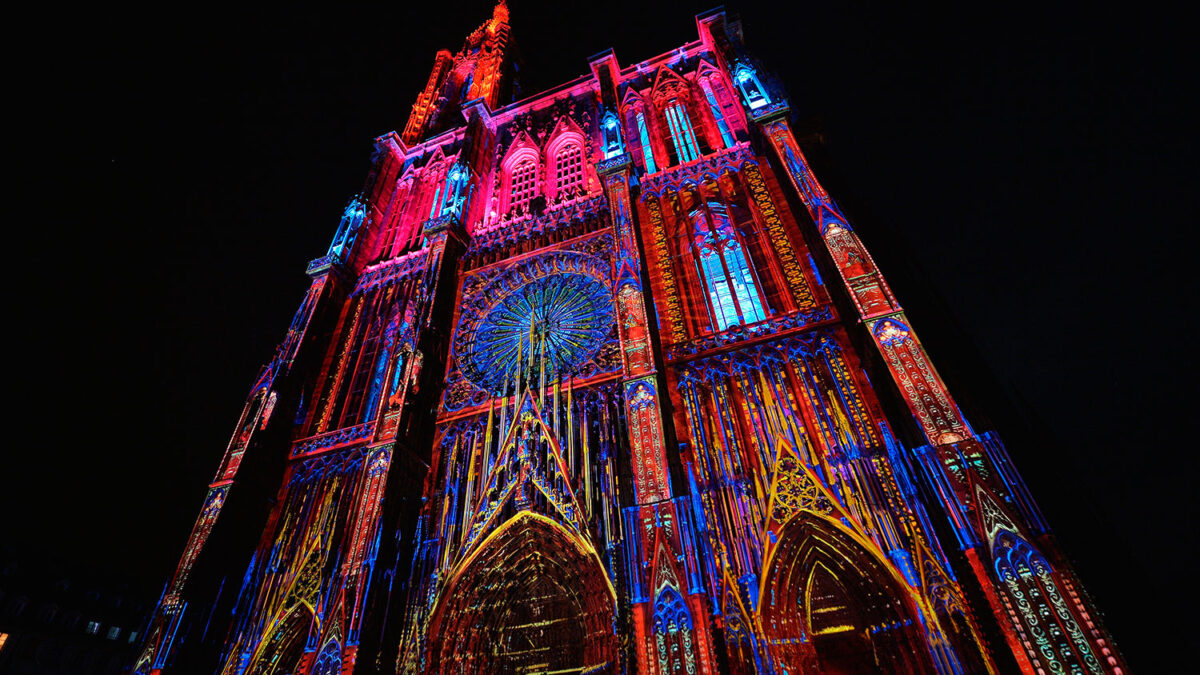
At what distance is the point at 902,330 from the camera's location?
1059 centimetres

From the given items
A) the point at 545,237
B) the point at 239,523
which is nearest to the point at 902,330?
the point at 545,237

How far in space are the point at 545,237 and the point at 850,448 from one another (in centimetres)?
1159

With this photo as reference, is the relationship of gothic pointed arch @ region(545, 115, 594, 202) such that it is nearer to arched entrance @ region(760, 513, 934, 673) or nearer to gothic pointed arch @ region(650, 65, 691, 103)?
gothic pointed arch @ region(650, 65, 691, 103)

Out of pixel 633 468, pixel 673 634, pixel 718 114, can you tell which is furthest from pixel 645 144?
pixel 673 634

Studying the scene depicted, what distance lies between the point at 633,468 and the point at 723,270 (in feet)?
21.7

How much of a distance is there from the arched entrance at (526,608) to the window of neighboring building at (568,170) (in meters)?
13.0

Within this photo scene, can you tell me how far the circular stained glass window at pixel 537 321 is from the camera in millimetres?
15516

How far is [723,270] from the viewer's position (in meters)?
15.3

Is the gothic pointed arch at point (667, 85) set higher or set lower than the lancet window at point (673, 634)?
higher

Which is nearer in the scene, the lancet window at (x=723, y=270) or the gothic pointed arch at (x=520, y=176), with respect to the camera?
the lancet window at (x=723, y=270)

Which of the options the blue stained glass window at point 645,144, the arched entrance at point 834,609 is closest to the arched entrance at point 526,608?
the arched entrance at point 834,609

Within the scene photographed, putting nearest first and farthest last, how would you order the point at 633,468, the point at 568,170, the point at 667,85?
1. the point at 633,468
2. the point at 667,85
3. the point at 568,170

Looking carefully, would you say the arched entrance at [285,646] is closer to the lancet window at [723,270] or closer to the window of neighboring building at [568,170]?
the lancet window at [723,270]

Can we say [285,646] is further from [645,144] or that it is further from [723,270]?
[645,144]
